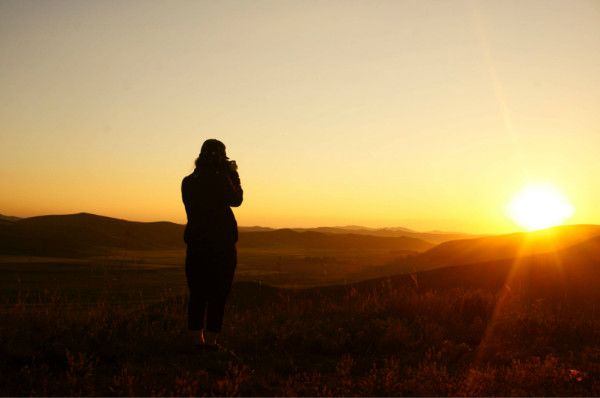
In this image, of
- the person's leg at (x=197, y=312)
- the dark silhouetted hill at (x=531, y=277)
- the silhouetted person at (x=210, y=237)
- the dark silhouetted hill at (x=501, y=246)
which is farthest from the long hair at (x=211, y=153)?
the dark silhouetted hill at (x=501, y=246)

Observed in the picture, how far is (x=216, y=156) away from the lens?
5.60 meters

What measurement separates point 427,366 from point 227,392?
1.92 m

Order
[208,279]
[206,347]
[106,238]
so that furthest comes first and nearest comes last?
[106,238], [208,279], [206,347]

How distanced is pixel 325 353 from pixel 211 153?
2.50 metres

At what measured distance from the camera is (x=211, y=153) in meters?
5.59

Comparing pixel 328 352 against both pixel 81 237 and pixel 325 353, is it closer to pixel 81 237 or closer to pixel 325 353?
pixel 325 353

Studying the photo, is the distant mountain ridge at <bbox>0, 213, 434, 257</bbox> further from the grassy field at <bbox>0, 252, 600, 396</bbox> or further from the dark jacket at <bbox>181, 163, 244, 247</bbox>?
the dark jacket at <bbox>181, 163, 244, 247</bbox>

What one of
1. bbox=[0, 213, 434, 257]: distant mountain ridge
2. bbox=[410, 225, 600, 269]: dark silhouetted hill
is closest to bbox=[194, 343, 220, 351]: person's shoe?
bbox=[0, 213, 434, 257]: distant mountain ridge

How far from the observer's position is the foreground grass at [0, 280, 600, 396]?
4.12m

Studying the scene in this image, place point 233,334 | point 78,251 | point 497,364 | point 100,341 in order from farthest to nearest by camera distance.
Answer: point 78,251
point 233,334
point 100,341
point 497,364

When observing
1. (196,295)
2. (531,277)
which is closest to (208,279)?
(196,295)

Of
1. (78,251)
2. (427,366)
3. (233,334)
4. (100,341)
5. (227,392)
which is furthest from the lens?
(78,251)

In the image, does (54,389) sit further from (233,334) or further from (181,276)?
(181,276)

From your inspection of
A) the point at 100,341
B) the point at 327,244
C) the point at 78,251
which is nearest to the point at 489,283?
the point at 100,341
